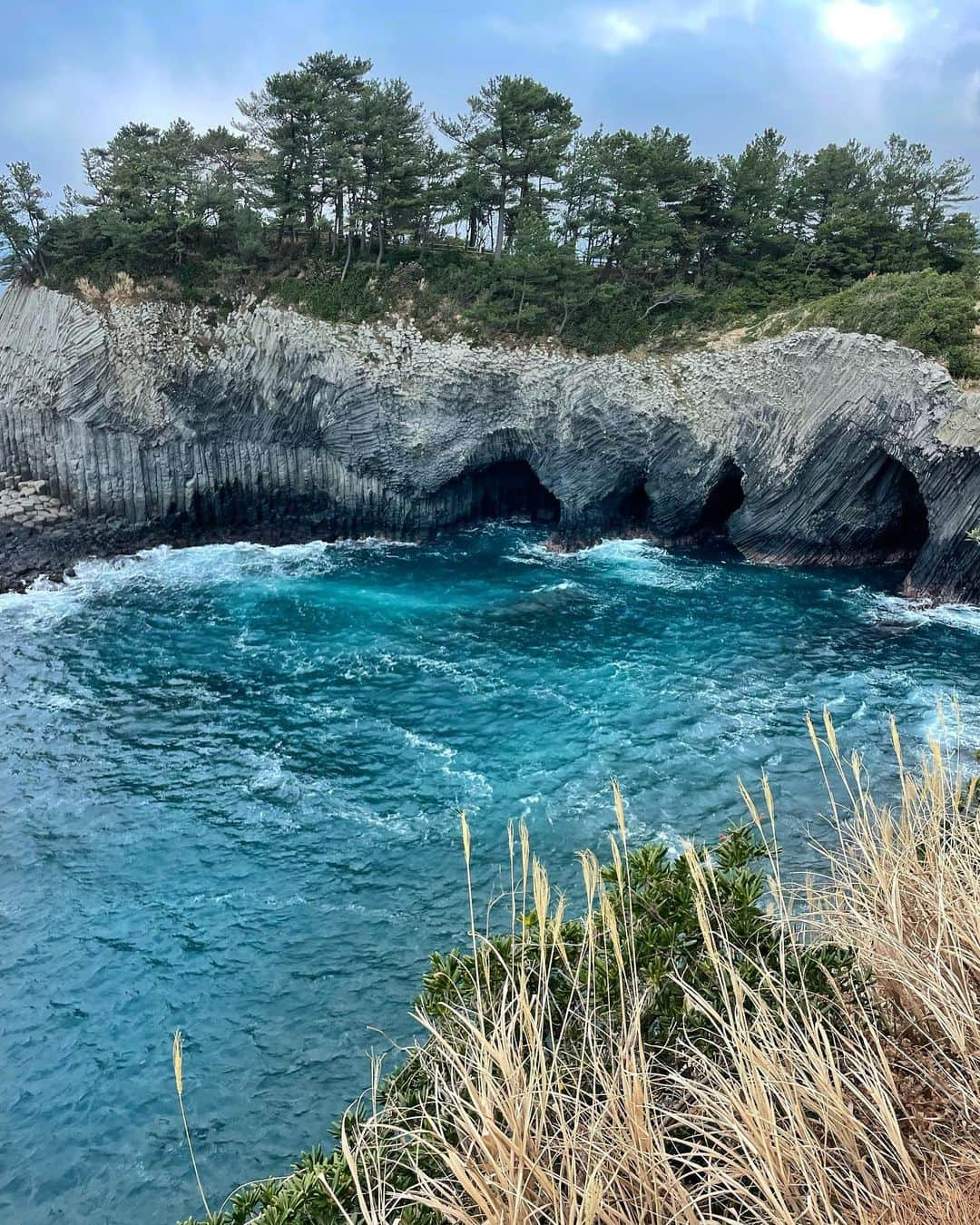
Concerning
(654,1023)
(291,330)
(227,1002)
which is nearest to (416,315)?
(291,330)

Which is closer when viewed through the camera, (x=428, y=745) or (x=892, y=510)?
(x=428, y=745)

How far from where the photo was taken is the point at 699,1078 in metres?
7.20

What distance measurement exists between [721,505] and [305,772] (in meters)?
28.0

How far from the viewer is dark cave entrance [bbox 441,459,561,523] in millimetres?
42156

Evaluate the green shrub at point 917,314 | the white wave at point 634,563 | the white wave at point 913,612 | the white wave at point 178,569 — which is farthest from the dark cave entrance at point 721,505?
the white wave at point 178,569

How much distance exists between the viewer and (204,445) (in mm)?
38594

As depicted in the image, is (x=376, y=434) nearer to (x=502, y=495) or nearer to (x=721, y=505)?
(x=502, y=495)

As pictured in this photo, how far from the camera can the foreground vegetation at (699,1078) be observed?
588 centimetres

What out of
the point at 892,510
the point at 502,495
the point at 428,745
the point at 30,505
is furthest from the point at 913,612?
the point at 30,505

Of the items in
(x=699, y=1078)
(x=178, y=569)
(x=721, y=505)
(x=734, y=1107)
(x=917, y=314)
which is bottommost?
(x=178, y=569)

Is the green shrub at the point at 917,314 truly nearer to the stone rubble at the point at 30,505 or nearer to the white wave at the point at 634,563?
the white wave at the point at 634,563

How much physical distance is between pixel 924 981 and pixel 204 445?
37.8 meters

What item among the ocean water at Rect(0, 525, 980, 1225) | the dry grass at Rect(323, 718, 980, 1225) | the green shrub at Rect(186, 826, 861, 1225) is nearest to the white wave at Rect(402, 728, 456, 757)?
the ocean water at Rect(0, 525, 980, 1225)

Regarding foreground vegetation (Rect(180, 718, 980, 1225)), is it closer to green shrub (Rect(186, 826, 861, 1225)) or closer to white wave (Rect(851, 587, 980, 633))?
green shrub (Rect(186, 826, 861, 1225))
